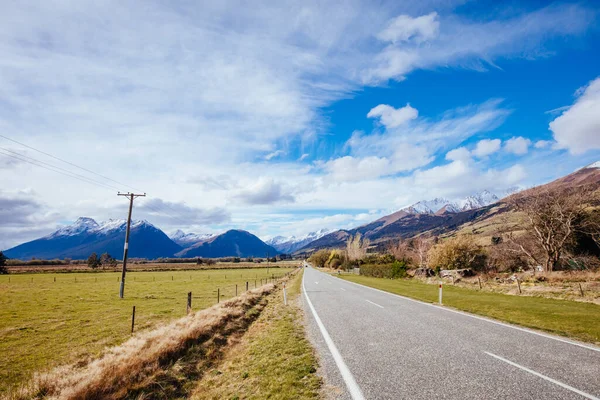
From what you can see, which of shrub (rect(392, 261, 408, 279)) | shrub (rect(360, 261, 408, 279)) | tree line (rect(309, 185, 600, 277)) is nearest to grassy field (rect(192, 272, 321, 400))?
tree line (rect(309, 185, 600, 277))

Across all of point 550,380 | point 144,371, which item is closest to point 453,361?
point 550,380

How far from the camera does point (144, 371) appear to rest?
797cm

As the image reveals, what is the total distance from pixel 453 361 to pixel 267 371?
14.7 feet

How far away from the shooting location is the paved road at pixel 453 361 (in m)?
5.27

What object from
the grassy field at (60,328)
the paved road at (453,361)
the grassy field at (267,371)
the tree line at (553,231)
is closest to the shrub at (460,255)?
the tree line at (553,231)

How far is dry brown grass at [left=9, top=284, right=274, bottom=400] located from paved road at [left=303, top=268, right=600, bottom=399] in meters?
3.90

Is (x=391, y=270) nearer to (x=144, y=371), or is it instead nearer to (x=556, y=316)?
(x=556, y=316)

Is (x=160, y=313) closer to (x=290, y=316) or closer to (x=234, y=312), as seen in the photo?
(x=234, y=312)

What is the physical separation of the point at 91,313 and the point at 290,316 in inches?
634

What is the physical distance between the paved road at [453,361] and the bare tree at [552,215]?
25521 millimetres

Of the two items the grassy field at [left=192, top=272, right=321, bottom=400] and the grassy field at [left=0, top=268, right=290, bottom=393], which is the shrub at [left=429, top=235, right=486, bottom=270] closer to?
the grassy field at [left=0, top=268, right=290, bottom=393]

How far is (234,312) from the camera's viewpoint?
16031 millimetres

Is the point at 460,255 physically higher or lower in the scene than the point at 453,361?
higher

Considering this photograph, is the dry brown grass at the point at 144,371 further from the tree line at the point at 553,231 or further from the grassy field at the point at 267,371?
the tree line at the point at 553,231
